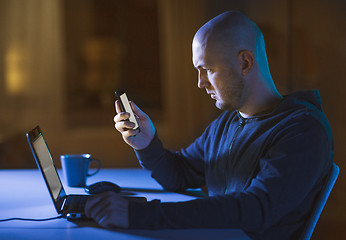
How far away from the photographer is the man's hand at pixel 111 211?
960 mm

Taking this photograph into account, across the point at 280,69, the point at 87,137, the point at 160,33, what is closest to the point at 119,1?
the point at 160,33

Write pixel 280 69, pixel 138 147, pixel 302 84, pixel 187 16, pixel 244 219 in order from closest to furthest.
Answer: pixel 244 219 < pixel 138 147 < pixel 302 84 < pixel 280 69 < pixel 187 16

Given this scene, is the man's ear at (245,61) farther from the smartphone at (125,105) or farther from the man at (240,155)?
the smartphone at (125,105)

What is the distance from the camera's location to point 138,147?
1462 mm

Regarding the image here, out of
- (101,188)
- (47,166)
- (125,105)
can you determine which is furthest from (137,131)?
(47,166)

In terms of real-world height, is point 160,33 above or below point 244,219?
above

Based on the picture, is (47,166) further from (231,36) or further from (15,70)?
(15,70)

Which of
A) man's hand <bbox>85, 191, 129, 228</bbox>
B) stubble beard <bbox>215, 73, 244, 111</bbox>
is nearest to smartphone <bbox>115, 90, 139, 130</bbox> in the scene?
stubble beard <bbox>215, 73, 244, 111</bbox>

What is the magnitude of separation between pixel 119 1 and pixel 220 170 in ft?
16.6

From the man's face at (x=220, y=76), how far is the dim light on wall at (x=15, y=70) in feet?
10.1

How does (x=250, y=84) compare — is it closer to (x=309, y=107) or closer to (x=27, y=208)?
(x=309, y=107)

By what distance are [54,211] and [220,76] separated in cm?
63

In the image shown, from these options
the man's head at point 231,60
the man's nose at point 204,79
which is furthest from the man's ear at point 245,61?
the man's nose at point 204,79

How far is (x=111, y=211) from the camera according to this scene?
3.17 ft
